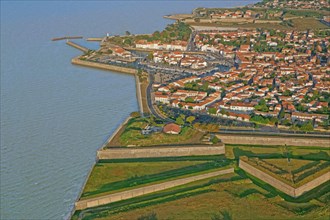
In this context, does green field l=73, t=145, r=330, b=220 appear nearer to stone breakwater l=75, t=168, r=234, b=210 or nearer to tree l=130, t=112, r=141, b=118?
stone breakwater l=75, t=168, r=234, b=210

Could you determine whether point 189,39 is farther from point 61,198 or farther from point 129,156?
point 61,198

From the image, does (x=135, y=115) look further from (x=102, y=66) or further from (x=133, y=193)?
(x=102, y=66)

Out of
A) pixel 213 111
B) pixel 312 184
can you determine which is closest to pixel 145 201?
pixel 312 184

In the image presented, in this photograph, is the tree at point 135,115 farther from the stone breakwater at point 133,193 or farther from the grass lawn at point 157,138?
the stone breakwater at point 133,193

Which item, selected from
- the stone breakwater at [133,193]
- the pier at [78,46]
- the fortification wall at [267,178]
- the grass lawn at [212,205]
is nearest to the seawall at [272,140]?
the fortification wall at [267,178]

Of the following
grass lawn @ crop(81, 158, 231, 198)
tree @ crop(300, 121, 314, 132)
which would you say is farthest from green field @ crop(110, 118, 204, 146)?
tree @ crop(300, 121, 314, 132)
